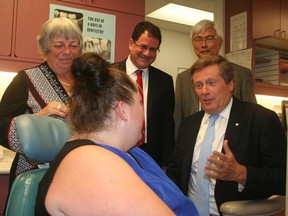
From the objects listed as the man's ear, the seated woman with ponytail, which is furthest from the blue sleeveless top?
the man's ear

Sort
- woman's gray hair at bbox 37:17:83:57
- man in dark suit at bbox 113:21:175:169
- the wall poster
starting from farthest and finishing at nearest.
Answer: the wall poster, man in dark suit at bbox 113:21:175:169, woman's gray hair at bbox 37:17:83:57

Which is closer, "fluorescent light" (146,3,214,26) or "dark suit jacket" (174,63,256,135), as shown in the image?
"dark suit jacket" (174,63,256,135)

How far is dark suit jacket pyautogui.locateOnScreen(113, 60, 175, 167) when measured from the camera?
2.10 metres

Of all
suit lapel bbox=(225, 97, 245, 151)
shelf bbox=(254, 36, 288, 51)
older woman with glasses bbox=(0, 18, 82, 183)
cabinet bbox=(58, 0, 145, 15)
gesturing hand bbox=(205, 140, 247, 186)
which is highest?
cabinet bbox=(58, 0, 145, 15)

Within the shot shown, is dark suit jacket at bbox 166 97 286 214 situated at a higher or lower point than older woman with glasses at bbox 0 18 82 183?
lower

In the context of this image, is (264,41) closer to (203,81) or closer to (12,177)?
(203,81)

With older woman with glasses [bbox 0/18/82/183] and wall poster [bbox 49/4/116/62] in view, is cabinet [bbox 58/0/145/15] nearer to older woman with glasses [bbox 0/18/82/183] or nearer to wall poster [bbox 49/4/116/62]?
wall poster [bbox 49/4/116/62]

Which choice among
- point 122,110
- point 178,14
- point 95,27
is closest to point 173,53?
point 178,14

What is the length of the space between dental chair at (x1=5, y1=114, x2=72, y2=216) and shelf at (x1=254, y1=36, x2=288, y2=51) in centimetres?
271

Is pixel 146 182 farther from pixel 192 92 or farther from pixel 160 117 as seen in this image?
pixel 192 92

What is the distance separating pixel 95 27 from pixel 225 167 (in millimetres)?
1676

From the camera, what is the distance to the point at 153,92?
6.96ft

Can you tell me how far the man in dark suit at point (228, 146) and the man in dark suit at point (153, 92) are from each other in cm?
25

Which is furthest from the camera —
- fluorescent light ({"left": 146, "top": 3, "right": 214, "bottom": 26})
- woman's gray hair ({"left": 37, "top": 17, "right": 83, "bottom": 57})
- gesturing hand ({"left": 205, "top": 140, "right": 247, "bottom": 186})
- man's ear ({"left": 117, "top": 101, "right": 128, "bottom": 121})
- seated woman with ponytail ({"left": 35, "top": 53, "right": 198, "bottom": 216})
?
fluorescent light ({"left": 146, "top": 3, "right": 214, "bottom": 26})
